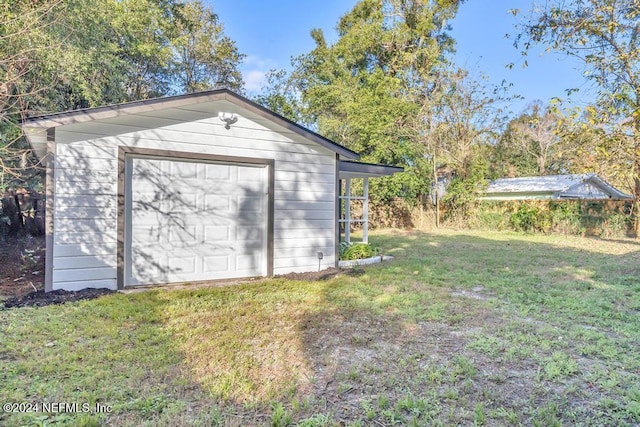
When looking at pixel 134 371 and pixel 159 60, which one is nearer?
pixel 134 371

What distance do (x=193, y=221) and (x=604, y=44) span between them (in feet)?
24.0

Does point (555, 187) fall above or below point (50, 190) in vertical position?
above

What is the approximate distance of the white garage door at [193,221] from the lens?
551 centimetres

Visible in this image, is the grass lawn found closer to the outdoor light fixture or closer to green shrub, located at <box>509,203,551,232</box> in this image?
the outdoor light fixture

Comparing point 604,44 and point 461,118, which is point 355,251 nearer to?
point 604,44

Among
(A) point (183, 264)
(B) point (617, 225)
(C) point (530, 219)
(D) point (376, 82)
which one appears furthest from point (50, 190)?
(B) point (617, 225)

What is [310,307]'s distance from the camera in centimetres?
464

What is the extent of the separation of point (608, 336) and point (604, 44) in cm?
476

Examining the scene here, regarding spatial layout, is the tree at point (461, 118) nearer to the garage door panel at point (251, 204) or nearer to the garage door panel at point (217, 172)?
the garage door panel at point (251, 204)

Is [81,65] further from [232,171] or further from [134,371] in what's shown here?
[134,371]

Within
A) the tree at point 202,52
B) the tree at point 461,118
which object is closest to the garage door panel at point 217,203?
the tree at point 202,52

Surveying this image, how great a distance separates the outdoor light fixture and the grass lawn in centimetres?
272

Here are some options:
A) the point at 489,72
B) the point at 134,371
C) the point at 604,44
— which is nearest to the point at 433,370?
the point at 134,371

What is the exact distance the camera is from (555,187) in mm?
19094
